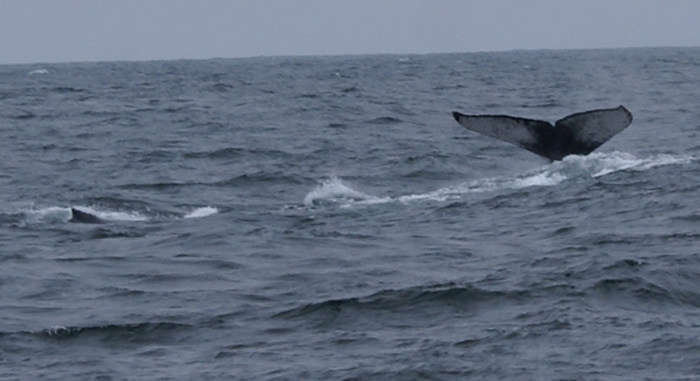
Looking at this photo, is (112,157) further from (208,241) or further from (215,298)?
(215,298)

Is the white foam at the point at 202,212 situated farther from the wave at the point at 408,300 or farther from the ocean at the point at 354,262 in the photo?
the wave at the point at 408,300

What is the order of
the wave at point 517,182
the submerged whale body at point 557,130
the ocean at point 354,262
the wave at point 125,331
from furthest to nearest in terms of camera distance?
the wave at point 517,182
the submerged whale body at point 557,130
the wave at point 125,331
the ocean at point 354,262

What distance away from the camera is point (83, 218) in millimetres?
17031

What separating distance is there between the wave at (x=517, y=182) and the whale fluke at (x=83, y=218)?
2712 mm

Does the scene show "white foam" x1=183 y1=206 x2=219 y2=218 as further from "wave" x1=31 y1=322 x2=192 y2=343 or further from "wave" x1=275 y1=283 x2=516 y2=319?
"wave" x1=31 y1=322 x2=192 y2=343

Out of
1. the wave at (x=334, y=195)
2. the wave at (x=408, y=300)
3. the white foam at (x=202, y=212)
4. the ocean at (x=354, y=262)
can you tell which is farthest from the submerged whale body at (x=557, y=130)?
the white foam at (x=202, y=212)

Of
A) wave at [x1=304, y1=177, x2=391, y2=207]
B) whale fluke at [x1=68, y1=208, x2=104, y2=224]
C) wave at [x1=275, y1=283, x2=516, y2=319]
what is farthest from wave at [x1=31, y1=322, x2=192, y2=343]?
wave at [x1=304, y1=177, x2=391, y2=207]

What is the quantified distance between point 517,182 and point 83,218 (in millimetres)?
5697

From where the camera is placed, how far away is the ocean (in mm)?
9820

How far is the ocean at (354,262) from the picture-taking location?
32.2 feet

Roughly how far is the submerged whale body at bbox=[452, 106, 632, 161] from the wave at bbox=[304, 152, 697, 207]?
306 centimetres

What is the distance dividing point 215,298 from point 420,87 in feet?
149

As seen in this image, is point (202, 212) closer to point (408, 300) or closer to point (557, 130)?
point (557, 130)

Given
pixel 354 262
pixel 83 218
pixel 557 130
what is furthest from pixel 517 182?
pixel 354 262
